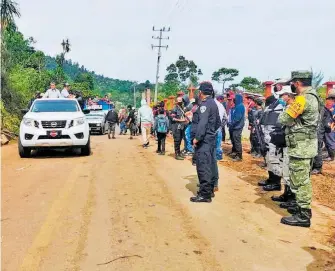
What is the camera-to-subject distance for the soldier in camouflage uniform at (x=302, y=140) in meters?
5.63

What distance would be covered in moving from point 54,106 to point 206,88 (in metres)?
6.58

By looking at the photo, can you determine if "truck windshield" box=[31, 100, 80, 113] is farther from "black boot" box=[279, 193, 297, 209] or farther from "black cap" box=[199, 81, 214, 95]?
"black boot" box=[279, 193, 297, 209]

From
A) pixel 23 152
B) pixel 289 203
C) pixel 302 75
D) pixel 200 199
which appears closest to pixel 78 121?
pixel 23 152

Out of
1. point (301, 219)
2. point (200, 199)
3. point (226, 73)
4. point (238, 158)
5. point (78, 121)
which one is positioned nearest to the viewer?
point (301, 219)

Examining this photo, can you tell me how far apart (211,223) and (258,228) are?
24.1 inches

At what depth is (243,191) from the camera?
25.8 ft

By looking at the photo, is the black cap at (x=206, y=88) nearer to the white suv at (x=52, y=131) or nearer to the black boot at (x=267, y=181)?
the black boot at (x=267, y=181)

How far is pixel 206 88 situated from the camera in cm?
702

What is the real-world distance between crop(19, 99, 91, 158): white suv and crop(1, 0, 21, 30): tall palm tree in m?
10.6

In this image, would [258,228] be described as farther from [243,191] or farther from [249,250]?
[243,191]

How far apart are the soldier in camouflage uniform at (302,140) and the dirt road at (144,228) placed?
0.31 metres

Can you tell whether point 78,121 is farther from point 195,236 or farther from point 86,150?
point 195,236

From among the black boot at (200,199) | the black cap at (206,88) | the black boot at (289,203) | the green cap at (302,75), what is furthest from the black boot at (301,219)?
the black cap at (206,88)

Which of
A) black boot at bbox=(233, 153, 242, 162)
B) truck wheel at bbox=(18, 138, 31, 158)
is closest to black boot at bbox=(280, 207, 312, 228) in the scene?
black boot at bbox=(233, 153, 242, 162)
